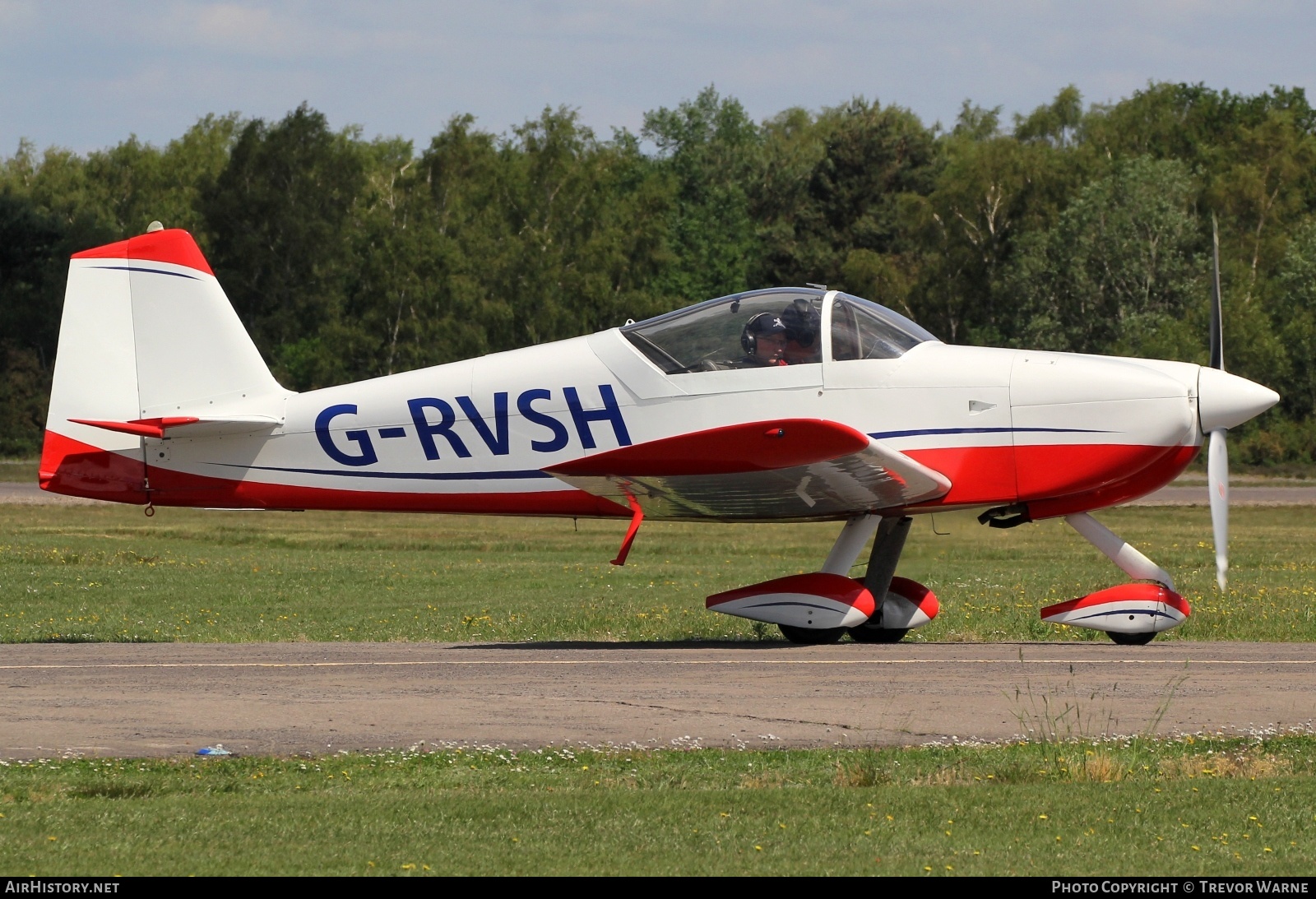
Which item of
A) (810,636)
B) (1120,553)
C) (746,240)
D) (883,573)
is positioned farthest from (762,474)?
(746,240)

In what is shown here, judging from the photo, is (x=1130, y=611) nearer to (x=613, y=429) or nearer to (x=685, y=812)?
(x=613, y=429)

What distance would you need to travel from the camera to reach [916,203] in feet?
205

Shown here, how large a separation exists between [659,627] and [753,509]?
3296mm

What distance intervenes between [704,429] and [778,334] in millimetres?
988

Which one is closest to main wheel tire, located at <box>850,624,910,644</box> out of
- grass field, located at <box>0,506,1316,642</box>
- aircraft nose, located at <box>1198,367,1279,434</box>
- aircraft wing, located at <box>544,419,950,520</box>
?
grass field, located at <box>0,506,1316,642</box>

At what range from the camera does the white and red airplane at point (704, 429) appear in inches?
468

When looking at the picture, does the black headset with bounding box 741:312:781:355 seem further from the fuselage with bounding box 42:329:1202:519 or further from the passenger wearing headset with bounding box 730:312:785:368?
the fuselage with bounding box 42:329:1202:519

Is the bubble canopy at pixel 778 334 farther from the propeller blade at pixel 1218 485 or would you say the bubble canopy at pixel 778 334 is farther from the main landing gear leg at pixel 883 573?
the propeller blade at pixel 1218 485

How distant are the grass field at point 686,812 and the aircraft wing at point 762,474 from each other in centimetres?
361

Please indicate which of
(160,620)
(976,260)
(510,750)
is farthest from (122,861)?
(976,260)

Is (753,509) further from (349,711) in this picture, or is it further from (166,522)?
(166,522)

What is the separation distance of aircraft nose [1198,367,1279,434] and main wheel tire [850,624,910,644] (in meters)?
3.08

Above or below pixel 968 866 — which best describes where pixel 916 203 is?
above

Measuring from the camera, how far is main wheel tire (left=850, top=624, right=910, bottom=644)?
1310 centimetres
